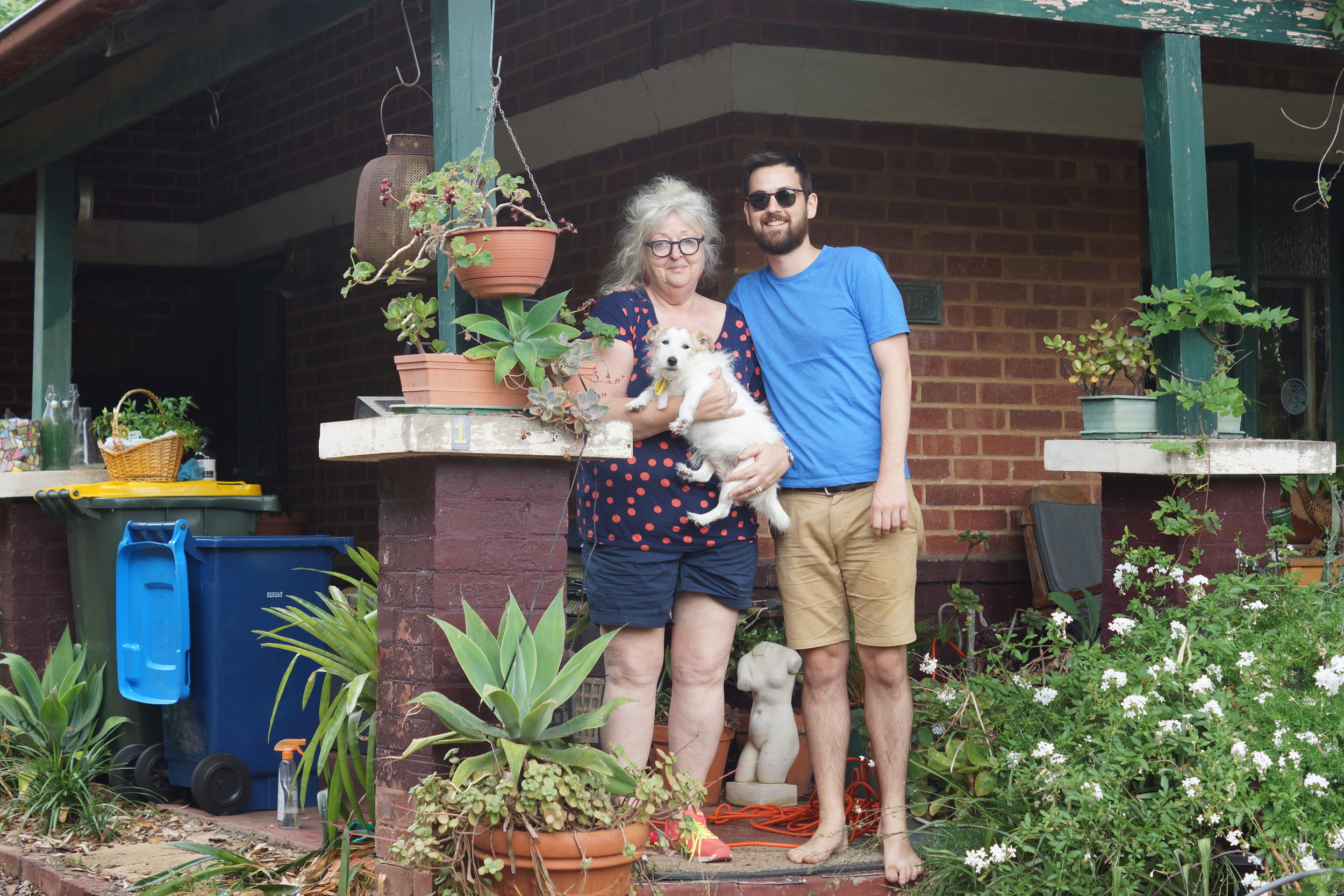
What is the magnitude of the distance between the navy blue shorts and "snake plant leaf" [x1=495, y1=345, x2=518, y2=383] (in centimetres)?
60

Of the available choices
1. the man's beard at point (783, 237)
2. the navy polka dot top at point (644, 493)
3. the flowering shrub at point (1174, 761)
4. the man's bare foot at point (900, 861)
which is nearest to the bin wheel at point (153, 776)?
the navy polka dot top at point (644, 493)

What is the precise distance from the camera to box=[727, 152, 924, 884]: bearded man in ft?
12.5

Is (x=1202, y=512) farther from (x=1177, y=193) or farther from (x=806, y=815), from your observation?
(x=806, y=815)

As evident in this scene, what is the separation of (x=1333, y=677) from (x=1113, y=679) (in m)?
0.55

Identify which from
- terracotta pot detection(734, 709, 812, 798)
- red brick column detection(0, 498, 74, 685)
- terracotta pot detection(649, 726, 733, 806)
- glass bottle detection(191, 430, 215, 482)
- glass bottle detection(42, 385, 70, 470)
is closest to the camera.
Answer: terracotta pot detection(649, 726, 733, 806)

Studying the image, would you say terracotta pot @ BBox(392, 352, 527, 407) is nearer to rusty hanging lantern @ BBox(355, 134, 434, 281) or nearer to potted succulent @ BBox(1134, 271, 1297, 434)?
rusty hanging lantern @ BBox(355, 134, 434, 281)

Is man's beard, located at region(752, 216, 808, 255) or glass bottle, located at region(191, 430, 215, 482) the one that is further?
glass bottle, located at region(191, 430, 215, 482)

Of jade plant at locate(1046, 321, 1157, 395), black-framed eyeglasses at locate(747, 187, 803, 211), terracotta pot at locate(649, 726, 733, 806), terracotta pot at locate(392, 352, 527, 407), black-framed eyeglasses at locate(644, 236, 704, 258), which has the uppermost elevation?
black-framed eyeglasses at locate(747, 187, 803, 211)

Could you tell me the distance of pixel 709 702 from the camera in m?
3.77

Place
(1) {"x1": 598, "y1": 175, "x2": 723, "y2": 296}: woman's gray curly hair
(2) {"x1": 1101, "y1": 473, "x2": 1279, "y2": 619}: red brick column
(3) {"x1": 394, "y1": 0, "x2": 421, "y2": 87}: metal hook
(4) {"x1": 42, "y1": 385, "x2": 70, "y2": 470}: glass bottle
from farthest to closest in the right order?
(4) {"x1": 42, "y1": 385, "x2": 70, "y2": 470}: glass bottle, (2) {"x1": 1101, "y1": 473, "x2": 1279, "y2": 619}: red brick column, (3) {"x1": 394, "y1": 0, "x2": 421, "y2": 87}: metal hook, (1) {"x1": 598, "y1": 175, "x2": 723, "y2": 296}: woman's gray curly hair

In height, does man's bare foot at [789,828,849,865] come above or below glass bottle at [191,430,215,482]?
below

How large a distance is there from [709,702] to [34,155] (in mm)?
4593

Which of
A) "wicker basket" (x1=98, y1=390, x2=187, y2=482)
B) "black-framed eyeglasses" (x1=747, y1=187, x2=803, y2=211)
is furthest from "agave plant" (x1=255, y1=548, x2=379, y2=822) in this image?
"black-framed eyeglasses" (x1=747, y1=187, x2=803, y2=211)

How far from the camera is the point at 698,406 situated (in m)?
3.68
